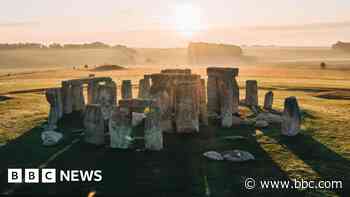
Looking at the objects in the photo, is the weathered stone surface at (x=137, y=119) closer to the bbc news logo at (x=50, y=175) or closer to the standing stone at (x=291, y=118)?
the bbc news logo at (x=50, y=175)

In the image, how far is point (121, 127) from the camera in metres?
18.4

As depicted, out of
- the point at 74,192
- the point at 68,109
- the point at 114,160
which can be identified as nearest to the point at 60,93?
the point at 68,109

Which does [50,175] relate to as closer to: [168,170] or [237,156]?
[168,170]

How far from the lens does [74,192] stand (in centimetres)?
1412

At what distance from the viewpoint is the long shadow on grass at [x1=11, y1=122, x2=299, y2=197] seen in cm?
1408

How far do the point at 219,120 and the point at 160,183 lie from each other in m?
10.7

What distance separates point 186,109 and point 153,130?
382cm

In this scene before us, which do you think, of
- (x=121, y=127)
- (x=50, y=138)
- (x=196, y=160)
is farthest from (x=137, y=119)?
(x=196, y=160)

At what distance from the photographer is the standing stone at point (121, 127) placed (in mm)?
18391

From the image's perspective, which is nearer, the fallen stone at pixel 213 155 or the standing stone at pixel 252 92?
the fallen stone at pixel 213 155

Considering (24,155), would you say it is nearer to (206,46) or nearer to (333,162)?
(333,162)

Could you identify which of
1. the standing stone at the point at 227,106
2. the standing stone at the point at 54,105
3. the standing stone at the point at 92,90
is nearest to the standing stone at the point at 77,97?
the standing stone at the point at 92,90

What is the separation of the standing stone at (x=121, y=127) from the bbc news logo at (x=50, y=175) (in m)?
2.89

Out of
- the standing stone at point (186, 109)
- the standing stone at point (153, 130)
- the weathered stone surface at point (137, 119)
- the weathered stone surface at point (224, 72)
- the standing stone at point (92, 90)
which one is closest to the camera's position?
the standing stone at point (153, 130)
